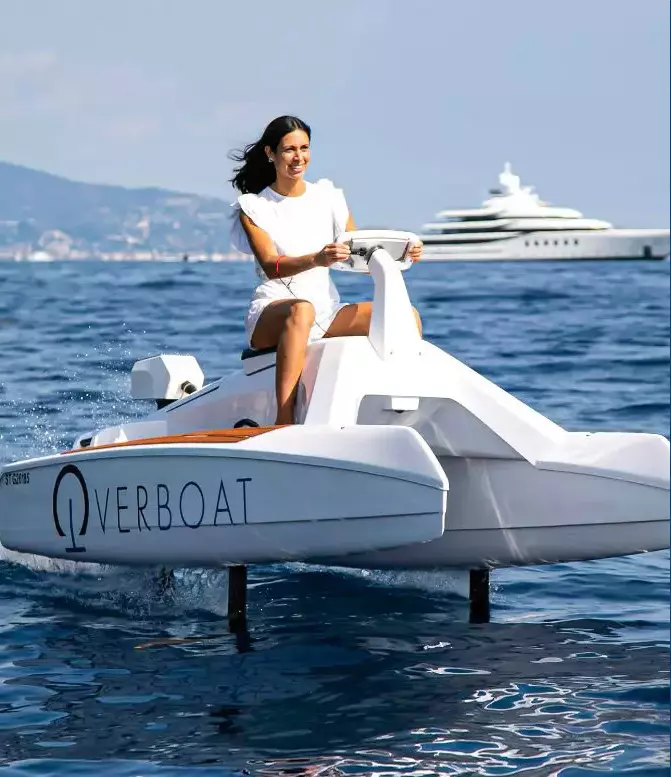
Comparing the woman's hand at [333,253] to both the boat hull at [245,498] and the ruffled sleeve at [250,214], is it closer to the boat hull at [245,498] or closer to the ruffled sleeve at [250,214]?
the ruffled sleeve at [250,214]

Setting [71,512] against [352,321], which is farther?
[71,512]

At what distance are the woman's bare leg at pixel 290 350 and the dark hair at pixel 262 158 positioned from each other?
1.79ft

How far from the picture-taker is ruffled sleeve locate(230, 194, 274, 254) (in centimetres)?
646

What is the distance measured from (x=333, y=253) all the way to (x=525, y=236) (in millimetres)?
91456

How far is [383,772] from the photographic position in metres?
4.89

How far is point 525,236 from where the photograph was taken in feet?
317

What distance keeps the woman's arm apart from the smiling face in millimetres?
241

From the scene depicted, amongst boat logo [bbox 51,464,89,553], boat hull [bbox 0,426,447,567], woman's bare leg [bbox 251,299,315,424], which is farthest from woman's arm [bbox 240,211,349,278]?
boat logo [bbox 51,464,89,553]

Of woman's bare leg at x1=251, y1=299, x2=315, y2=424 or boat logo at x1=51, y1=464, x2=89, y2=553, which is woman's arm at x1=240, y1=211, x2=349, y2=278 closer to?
woman's bare leg at x1=251, y1=299, x2=315, y2=424

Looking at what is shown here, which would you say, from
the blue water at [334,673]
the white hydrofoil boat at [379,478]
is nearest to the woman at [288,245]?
the white hydrofoil boat at [379,478]

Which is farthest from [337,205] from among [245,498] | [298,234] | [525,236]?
[525,236]

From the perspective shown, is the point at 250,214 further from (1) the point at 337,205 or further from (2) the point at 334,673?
(2) the point at 334,673

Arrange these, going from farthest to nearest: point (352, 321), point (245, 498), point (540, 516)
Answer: point (352, 321)
point (540, 516)
point (245, 498)

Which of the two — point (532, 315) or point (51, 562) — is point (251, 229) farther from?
point (532, 315)
